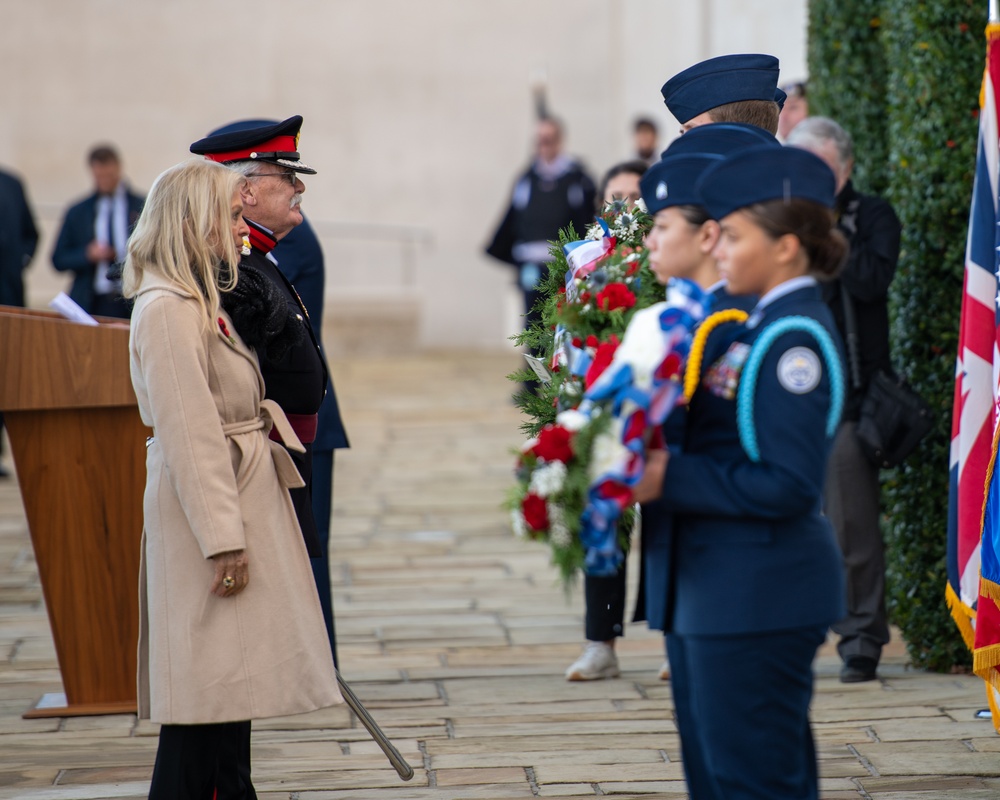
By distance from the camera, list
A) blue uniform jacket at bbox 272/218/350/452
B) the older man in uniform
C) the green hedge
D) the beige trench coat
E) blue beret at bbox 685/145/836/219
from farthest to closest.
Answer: the green hedge < blue uniform jacket at bbox 272/218/350/452 < the older man in uniform < the beige trench coat < blue beret at bbox 685/145/836/219

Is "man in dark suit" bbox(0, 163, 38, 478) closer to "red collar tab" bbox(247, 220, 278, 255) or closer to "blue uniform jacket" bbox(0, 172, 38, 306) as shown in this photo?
"blue uniform jacket" bbox(0, 172, 38, 306)

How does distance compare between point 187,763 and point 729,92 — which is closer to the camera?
point 187,763

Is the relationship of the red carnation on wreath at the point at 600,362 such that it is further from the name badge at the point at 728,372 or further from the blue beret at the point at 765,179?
the blue beret at the point at 765,179

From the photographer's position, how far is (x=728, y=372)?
2408 millimetres

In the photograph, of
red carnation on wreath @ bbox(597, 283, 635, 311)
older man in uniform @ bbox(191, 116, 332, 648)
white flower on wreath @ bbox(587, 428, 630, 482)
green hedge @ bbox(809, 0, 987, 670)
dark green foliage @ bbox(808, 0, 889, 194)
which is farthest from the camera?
dark green foliage @ bbox(808, 0, 889, 194)

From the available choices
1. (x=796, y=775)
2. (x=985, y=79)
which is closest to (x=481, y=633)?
(x=985, y=79)

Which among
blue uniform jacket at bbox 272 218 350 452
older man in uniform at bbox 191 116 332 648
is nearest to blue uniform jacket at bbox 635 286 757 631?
older man in uniform at bbox 191 116 332 648

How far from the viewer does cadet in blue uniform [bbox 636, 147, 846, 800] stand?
2.35m

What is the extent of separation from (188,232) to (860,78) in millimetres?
3360

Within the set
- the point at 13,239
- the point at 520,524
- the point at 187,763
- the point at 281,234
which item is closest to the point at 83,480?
the point at 281,234

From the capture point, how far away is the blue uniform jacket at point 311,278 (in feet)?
14.4

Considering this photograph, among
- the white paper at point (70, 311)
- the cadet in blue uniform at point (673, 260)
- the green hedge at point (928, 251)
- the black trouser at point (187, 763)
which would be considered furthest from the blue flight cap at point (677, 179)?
the green hedge at point (928, 251)

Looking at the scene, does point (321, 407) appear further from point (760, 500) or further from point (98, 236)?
point (98, 236)

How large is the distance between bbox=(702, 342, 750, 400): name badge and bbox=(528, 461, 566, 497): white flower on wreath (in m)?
0.33
